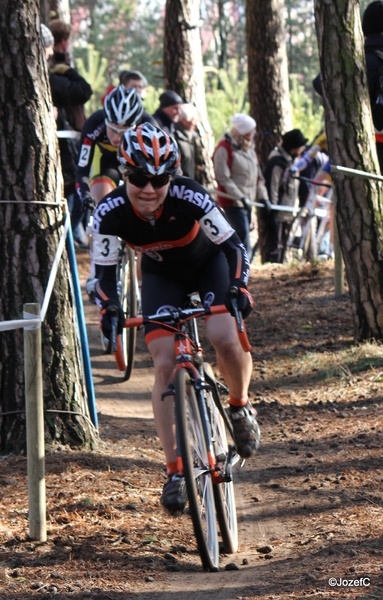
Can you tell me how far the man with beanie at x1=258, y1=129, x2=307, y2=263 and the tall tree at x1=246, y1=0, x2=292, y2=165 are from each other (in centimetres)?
82

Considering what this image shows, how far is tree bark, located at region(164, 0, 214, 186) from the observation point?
44.2 ft

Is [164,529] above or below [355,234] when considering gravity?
below

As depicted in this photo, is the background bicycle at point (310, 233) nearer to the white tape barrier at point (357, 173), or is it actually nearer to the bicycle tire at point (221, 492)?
the white tape barrier at point (357, 173)

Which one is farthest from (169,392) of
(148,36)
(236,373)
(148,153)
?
(148,36)

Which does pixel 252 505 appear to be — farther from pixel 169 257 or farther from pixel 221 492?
pixel 169 257

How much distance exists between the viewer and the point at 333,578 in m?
3.86

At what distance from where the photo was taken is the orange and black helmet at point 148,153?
4457 mm

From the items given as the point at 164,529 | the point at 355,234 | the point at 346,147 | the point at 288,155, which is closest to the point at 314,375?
the point at 355,234

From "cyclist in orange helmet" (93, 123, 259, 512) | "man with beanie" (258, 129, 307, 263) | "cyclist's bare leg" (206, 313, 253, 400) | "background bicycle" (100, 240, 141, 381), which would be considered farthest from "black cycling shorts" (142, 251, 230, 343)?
"man with beanie" (258, 129, 307, 263)

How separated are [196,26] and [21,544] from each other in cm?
1079

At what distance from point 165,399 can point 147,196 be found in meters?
1.08

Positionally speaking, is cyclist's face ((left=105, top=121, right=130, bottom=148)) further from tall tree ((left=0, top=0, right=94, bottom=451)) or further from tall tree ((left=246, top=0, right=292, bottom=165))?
tall tree ((left=246, top=0, right=292, bottom=165))

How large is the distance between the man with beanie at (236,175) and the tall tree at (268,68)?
265 cm

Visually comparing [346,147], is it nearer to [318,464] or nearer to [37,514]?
[318,464]
